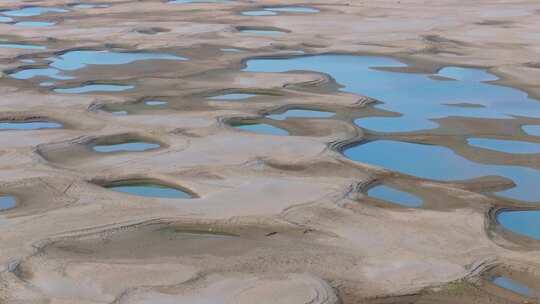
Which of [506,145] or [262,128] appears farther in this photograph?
[262,128]

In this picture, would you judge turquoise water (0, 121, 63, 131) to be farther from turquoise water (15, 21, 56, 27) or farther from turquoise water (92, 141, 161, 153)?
turquoise water (15, 21, 56, 27)

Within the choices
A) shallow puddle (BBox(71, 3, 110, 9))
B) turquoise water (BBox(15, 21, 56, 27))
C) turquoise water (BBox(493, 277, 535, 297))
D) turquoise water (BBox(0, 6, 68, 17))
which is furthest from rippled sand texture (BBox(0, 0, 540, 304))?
shallow puddle (BBox(71, 3, 110, 9))

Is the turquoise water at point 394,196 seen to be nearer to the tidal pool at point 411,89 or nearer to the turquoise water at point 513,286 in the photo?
the turquoise water at point 513,286

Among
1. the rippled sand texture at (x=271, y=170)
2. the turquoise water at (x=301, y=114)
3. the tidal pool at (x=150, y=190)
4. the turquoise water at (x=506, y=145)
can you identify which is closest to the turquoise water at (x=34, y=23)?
the rippled sand texture at (x=271, y=170)

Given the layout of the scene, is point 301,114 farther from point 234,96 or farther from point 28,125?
point 28,125

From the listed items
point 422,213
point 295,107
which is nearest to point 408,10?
point 295,107

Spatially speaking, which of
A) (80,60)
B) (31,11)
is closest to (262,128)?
(80,60)
